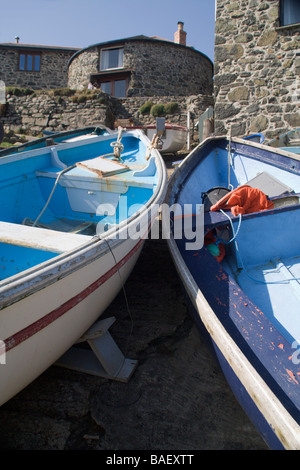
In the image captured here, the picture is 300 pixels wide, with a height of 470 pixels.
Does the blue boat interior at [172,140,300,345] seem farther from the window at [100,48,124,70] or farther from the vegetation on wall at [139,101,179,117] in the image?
the window at [100,48,124,70]

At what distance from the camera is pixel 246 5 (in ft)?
27.1

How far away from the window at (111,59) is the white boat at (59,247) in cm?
1399

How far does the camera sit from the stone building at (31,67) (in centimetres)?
1944

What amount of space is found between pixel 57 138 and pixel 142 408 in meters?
4.59

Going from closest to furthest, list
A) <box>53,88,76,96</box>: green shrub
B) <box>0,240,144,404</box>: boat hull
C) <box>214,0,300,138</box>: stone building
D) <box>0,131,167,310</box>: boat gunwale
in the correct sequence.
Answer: <box>0,131,167,310</box>: boat gunwale → <box>0,240,144,404</box>: boat hull → <box>214,0,300,138</box>: stone building → <box>53,88,76,96</box>: green shrub

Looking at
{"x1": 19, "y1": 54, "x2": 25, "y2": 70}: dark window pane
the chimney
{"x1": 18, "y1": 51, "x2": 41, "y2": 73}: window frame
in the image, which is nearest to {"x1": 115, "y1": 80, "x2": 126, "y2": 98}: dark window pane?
the chimney

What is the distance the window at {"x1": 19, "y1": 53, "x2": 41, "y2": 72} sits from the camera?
1942 centimetres

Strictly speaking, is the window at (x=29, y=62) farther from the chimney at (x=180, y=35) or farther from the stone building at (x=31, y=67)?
the chimney at (x=180, y=35)

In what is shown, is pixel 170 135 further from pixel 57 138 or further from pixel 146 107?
pixel 57 138

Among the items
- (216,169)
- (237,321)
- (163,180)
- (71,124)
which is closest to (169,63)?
(71,124)

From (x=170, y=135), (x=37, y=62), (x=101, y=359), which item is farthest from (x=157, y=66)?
(x=101, y=359)

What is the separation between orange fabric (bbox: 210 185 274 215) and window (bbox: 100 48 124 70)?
49.3ft

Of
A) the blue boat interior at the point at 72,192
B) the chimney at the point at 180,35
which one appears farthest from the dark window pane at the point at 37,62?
the blue boat interior at the point at 72,192

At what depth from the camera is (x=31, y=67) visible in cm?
1952
